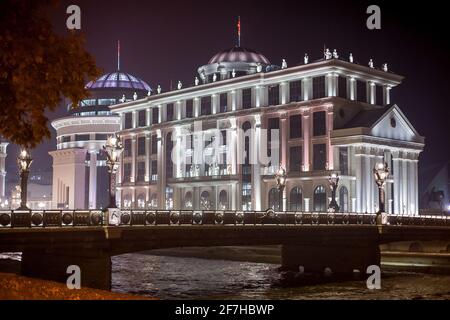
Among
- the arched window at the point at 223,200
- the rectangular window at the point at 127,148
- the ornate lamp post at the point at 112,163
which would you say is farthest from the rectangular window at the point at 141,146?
the ornate lamp post at the point at 112,163

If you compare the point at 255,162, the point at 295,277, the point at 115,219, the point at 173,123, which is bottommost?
the point at 295,277

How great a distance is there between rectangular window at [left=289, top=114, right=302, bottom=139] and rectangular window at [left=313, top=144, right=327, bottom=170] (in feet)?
12.7

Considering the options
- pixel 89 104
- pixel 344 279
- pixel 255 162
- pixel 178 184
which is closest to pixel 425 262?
pixel 344 279

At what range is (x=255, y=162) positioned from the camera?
115562 mm

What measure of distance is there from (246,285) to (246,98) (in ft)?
Result: 211

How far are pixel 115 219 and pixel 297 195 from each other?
67.7 m

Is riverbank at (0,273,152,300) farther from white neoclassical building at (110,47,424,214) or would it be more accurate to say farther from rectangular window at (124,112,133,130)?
rectangular window at (124,112,133,130)

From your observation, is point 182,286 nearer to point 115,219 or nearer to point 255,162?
point 115,219

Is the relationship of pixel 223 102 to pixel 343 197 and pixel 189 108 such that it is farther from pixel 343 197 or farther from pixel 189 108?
pixel 343 197

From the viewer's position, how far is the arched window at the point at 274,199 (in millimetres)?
113000

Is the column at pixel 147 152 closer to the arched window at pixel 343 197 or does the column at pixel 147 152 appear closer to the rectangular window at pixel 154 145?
the rectangular window at pixel 154 145

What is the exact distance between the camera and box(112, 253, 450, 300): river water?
5191 cm

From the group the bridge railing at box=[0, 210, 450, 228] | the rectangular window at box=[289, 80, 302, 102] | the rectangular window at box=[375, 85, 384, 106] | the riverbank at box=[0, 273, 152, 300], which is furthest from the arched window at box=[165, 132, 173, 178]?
the riverbank at box=[0, 273, 152, 300]
